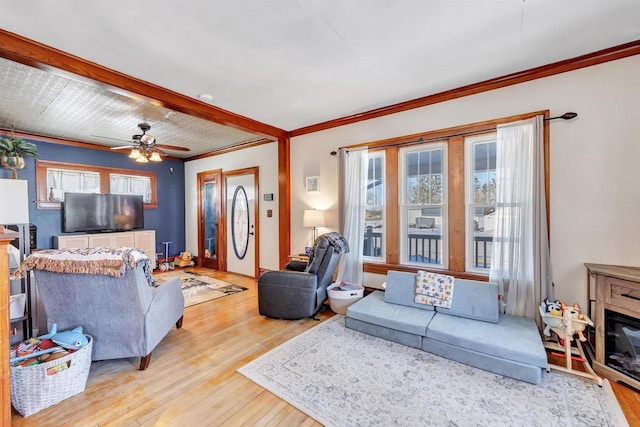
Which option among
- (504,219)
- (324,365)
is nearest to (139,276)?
(324,365)

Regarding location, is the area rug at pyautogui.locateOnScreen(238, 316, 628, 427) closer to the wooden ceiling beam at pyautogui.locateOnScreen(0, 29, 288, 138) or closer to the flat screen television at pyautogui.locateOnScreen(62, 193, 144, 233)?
the wooden ceiling beam at pyautogui.locateOnScreen(0, 29, 288, 138)

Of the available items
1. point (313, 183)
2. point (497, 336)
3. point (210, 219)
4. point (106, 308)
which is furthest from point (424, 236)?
point (210, 219)

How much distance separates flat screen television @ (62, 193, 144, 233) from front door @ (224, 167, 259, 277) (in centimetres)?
191

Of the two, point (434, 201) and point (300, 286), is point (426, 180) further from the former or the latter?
point (300, 286)

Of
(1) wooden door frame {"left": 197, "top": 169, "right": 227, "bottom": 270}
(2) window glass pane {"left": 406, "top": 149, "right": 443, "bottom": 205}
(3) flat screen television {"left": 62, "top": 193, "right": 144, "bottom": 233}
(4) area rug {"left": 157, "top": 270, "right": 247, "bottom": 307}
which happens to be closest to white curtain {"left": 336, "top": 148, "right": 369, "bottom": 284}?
(2) window glass pane {"left": 406, "top": 149, "right": 443, "bottom": 205}

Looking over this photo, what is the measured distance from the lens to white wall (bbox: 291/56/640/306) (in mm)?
2361

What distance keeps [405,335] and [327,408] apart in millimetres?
1112

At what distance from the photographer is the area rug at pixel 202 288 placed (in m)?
4.18

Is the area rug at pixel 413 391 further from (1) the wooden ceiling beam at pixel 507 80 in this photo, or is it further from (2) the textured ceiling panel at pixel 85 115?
(2) the textured ceiling panel at pixel 85 115

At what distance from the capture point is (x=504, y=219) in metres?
2.82

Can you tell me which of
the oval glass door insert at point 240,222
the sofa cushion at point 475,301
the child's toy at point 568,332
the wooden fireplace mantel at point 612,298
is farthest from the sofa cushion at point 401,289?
the oval glass door insert at point 240,222

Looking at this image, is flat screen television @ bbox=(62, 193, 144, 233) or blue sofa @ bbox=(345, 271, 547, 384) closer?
blue sofa @ bbox=(345, 271, 547, 384)

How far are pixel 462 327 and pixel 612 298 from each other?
1.11m

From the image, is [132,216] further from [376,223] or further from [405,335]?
[405,335]
